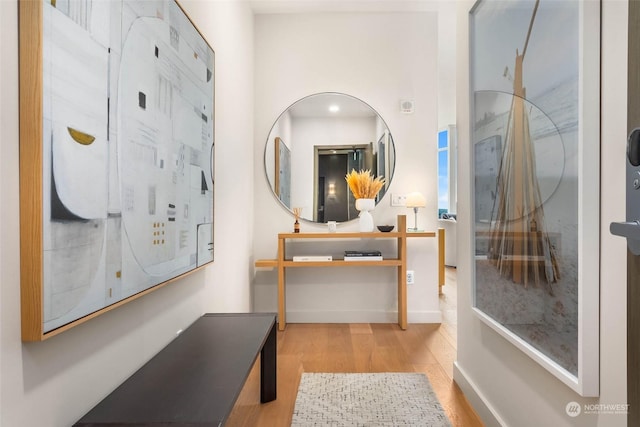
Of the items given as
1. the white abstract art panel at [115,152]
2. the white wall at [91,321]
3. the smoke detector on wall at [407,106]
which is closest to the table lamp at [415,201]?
the smoke detector on wall at [407,106]

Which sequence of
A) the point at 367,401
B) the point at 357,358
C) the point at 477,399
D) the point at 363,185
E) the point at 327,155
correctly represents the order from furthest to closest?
the point at 327,155, the point at 363,185, the point at 357,358, the point at 367,401, the point at 477,399

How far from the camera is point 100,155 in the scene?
1056 mm

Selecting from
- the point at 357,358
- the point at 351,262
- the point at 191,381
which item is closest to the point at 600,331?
the point at 191,381

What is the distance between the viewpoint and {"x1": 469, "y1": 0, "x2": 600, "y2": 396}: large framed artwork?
3.41ft

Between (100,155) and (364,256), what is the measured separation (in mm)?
2447

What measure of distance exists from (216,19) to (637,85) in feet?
7.29

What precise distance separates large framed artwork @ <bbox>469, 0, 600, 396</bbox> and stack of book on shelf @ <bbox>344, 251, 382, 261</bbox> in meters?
1.37

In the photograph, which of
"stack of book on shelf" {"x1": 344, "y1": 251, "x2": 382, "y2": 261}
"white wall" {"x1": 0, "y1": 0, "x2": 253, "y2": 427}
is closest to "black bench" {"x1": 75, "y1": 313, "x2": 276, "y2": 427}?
"white wall" {"x1": 0, "y1": 0, "x2": 253, "y2": 427}

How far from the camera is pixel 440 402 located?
6.49 ft

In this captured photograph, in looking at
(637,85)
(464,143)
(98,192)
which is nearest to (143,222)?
(98,192)

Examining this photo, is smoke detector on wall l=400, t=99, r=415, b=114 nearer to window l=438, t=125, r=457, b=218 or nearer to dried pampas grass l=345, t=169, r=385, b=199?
dried pampas grass l=345, t=169, r=385, b=199

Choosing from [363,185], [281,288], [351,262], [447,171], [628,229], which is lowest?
[281,288]

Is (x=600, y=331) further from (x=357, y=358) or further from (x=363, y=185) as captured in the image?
(x=363, y=185)

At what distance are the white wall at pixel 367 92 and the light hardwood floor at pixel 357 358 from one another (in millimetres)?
243
